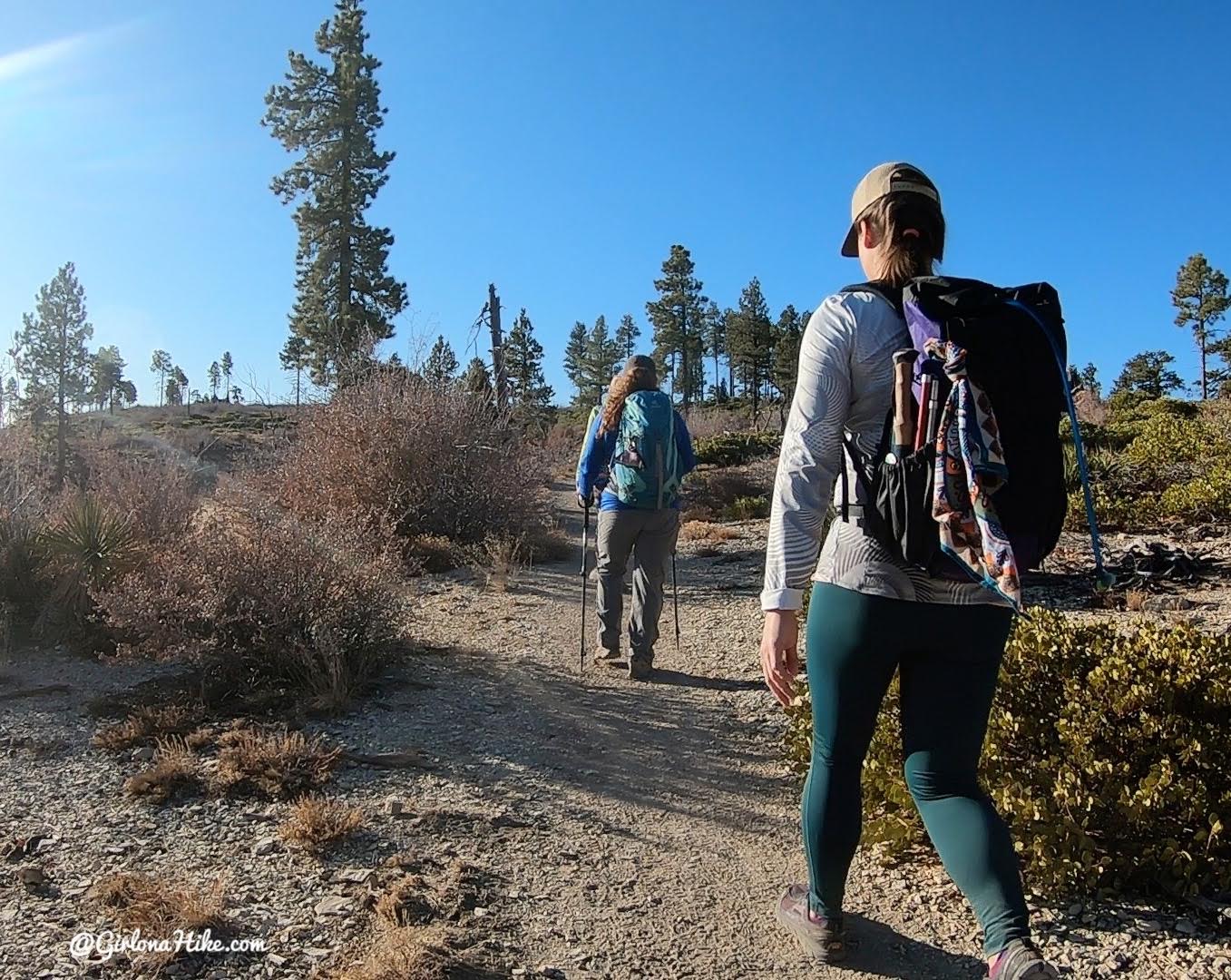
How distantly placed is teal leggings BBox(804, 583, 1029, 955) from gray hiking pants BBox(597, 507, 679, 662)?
300cm

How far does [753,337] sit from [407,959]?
161 feet

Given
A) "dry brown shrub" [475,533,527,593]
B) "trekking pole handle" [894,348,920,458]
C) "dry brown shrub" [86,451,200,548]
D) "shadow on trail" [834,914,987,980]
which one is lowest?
"shadow on trail" [834,914,987,980]

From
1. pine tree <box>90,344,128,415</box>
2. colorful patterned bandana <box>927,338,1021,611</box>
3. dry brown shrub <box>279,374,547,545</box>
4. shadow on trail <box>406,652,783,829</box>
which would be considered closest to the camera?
colorful patterned bandana <box>927,338,1021,611</box>

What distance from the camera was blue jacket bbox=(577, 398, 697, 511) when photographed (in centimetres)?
501

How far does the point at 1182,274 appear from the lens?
37219mm

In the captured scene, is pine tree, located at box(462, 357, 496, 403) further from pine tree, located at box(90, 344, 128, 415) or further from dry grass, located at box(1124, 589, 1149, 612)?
pine tree, located at box(90, 344, 128, 415)

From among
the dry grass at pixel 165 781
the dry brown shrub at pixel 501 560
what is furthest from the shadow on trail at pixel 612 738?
the dry brown shrub at pixel 501 560

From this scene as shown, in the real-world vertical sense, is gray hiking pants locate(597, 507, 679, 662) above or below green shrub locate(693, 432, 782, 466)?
below

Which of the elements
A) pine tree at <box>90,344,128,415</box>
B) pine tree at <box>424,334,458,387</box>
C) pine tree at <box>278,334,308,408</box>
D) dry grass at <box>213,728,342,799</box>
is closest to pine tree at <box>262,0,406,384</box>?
pine tree at <box>278,334,308,408</box>

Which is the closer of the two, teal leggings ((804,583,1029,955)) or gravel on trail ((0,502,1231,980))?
teal leggings ((804,583,1029,955))

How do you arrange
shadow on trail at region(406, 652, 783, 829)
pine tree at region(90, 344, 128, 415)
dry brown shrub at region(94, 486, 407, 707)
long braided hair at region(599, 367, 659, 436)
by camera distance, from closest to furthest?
shadow on trail at region(406, 652, 783, 829) → dry brown shrub at region(94, 486, 407, 707) → long braided hair at region(599, 367, 659, 436) → pine tree at region(90, 344, 128, 415)

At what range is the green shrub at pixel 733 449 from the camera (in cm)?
1869

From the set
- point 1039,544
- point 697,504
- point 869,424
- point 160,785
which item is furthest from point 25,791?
point 697,504

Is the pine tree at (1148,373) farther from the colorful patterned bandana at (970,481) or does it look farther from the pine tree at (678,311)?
the colorful patterned bandana at (970,481)
